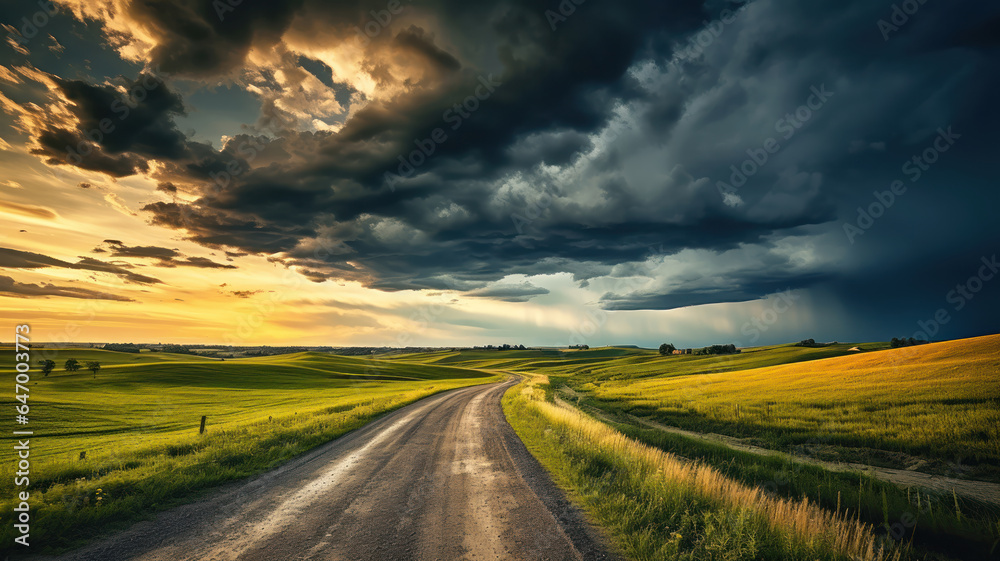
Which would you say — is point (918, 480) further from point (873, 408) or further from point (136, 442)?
point (136, 442)

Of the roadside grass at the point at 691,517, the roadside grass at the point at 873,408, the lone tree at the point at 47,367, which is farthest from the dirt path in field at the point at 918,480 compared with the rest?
the lone tree at the point at 47,367

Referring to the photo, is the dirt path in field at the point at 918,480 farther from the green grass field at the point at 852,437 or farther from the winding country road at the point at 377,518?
the winding country road at the point at 377,518

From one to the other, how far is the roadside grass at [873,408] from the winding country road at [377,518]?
16.1 metres

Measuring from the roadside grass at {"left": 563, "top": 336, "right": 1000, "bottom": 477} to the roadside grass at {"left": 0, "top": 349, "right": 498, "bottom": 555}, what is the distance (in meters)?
22.4

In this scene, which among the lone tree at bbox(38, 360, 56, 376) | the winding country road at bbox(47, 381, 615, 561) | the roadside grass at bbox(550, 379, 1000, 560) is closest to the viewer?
the winding country road at bbox(47, 381, 615, 561)

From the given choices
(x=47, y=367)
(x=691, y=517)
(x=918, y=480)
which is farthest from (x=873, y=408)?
(x=47, y=367)

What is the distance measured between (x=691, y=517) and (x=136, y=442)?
26.2 meters

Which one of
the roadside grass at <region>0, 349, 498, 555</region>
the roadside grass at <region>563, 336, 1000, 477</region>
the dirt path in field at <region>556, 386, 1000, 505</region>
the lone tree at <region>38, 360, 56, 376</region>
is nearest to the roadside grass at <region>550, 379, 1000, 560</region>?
the dirt path in field at <region>556, 386, 1000, 505</region>

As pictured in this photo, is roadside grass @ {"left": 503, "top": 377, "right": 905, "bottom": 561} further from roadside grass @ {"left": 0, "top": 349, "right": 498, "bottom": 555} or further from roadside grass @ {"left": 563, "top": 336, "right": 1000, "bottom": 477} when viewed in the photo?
roadside grass @ {"left": 563, "top": 336, "right": 1000, "bottom": 477}

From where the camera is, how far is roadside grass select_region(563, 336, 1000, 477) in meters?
15.4

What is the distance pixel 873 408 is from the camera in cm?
2097

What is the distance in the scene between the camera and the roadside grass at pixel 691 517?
20.1 ft

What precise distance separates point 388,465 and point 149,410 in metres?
38.6

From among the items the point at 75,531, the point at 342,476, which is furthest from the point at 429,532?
the point at 75,531
